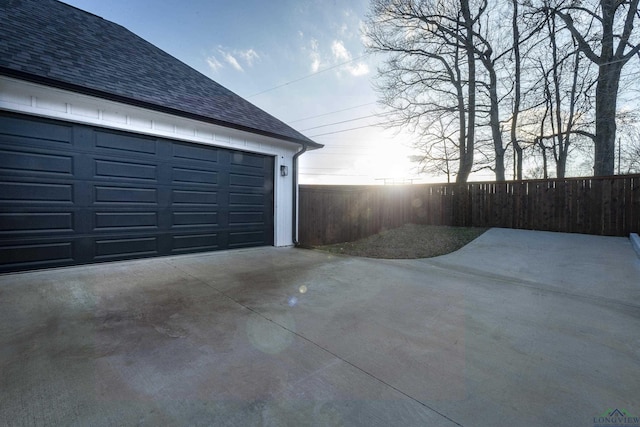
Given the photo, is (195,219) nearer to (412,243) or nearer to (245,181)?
(245,181)

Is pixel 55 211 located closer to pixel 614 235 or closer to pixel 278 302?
pixel 278 302

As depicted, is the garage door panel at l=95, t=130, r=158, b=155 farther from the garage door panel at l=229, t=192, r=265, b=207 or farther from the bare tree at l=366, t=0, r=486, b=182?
the bare tree at l=366, t=0, r=486, b=182

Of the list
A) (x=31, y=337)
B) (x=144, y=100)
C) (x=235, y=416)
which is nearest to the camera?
(x=235, y=416)

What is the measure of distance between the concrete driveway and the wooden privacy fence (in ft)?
11.3

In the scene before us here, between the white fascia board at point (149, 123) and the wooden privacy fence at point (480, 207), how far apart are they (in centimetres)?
81

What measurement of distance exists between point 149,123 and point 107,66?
128cm

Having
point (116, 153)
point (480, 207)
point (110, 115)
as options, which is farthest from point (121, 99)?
point (480, 207)

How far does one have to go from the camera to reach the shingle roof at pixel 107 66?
13.2ft

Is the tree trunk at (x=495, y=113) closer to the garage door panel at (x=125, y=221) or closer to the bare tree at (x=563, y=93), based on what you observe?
the bare tree at (x=563, y=93)

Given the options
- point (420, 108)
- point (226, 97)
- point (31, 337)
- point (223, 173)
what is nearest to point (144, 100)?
point (223, 173)

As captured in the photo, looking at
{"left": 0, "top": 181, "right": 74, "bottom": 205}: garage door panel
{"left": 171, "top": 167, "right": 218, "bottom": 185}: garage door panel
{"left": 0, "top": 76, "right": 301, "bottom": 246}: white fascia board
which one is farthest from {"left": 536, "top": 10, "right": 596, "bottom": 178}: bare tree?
{"left": 0, "top": 181, "right": 74, "bottom": 205}: garage door panel

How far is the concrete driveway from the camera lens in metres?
1.50

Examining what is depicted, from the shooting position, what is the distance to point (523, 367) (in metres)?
1.93

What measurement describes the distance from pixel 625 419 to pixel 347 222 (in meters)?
6.87
